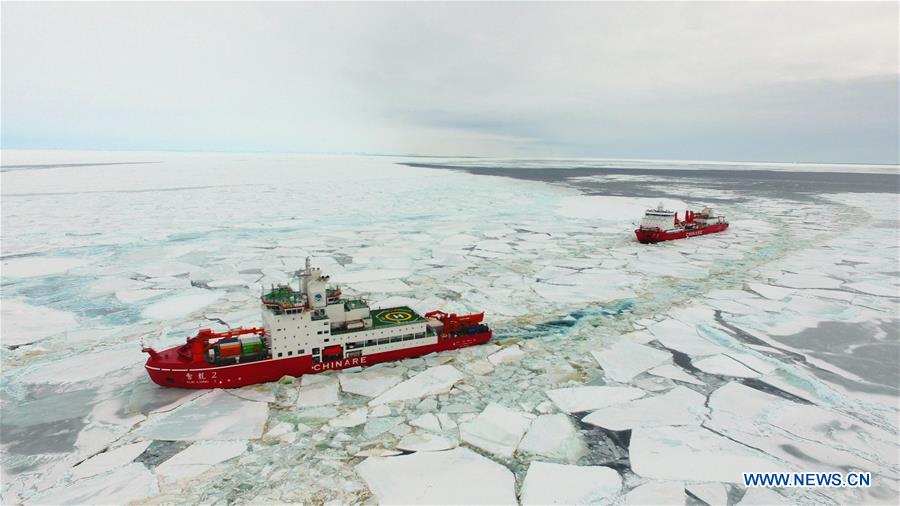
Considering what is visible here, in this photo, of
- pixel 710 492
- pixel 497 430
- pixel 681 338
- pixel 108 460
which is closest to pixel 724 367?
pixel 681 338

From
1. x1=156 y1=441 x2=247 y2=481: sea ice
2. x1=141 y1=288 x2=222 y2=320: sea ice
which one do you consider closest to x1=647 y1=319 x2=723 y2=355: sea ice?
x1=156 y1=441 x2=247 y2=481: sea ice

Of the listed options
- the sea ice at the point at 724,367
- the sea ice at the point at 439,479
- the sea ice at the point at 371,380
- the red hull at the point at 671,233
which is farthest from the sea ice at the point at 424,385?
the red hull at the point at 671,233

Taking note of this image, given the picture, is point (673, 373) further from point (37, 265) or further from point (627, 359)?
point (37, 265)

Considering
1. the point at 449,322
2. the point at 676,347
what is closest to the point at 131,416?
the point at 449,322

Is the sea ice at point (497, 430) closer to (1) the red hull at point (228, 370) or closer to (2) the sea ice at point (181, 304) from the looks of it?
(1) the red hull at point (228, 370)

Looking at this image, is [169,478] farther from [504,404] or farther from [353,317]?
[504,404]

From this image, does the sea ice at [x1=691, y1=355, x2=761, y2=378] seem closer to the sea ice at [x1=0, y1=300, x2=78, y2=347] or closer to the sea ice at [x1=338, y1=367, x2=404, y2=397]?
the sea ice at [x1=338, y1=367, x2=404, y2=397]
